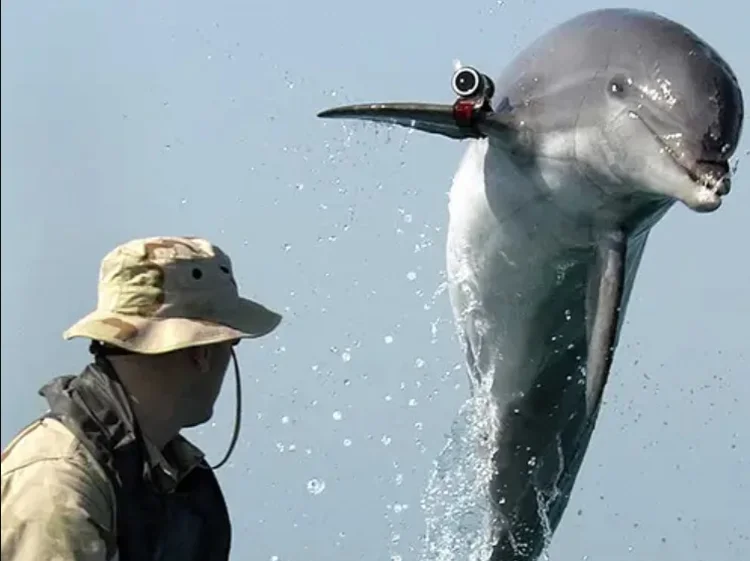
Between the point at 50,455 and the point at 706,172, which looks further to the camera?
the point at 706,172

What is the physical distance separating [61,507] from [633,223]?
4190 millimetres

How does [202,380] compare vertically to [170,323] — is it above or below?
below

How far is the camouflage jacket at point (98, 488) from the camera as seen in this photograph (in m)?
3.80

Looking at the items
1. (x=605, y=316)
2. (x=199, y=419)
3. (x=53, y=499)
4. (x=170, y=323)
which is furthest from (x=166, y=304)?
(x=605, y=316)

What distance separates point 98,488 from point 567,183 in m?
3.88

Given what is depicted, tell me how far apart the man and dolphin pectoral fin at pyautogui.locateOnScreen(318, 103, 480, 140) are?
2.88 m

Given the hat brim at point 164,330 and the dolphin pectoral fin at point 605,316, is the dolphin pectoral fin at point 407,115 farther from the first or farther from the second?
the hat brim at point 164,330

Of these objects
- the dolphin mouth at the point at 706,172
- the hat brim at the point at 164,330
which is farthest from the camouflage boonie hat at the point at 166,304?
the dolphin mouth at the point at 706,172

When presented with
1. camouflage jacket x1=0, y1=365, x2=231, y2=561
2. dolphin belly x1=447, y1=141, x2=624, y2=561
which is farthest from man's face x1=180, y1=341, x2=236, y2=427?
dolphin belly x1=447, y1=141, x2=624, y2=561

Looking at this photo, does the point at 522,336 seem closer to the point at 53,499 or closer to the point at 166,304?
the point at 166,304

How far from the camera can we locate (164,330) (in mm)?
4219

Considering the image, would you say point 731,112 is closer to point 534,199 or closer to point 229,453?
point 534,199

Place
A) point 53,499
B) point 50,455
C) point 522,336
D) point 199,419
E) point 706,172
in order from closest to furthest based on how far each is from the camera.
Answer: point 53,499
point 50,455
point 199,419
point 706,172
point 522,336

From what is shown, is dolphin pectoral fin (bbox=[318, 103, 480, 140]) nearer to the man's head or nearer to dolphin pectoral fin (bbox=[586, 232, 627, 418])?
dolphin pectoral fin (bbox=[586, 232, 627, 418])
